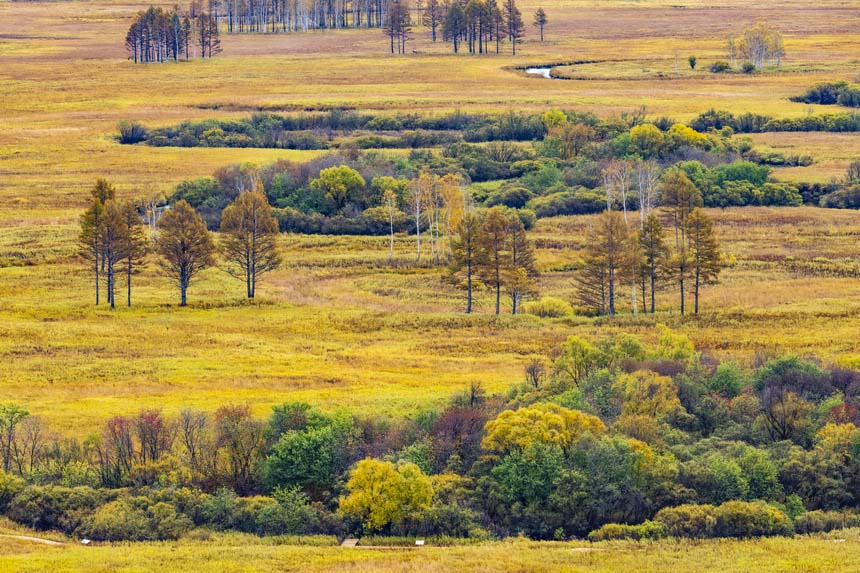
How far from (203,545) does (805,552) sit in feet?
58.6

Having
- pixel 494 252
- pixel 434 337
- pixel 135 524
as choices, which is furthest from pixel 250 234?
pixel 135 524

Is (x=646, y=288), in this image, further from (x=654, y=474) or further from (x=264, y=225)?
(x=654, y=474)

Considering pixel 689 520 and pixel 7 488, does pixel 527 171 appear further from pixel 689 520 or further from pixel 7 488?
pixel 7 488

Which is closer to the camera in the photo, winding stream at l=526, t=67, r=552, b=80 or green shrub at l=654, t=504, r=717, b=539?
green shrub at l=654, t=504, r=717, b=539

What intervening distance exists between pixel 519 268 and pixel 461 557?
3862 centimetres

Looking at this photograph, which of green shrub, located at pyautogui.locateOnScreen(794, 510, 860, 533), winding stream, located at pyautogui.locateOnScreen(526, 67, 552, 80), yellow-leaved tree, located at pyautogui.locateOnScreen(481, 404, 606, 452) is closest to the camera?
green shrub, located at pyautogui.locateOnScreen(794, 510, 860, 533)

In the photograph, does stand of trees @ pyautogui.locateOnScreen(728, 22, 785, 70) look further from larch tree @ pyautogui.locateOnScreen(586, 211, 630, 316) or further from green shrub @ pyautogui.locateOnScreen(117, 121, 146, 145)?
larch tree @ pyautogui.locateOnScreen(586, 211, 630, 316)

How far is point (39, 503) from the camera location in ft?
149

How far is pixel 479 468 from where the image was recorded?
47.2 metres

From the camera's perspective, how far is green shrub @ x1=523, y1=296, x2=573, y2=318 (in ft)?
257

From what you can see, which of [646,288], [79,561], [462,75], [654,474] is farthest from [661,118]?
[79,561]

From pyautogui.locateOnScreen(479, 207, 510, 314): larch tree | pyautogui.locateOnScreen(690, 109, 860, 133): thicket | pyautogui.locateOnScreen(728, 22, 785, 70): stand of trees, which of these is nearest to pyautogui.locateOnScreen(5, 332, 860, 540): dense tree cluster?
pyautogui.locateOnScreen(479, 207, 510, 314): larch tree

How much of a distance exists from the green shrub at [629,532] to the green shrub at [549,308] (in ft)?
114

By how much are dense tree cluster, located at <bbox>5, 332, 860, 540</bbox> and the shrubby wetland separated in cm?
12
